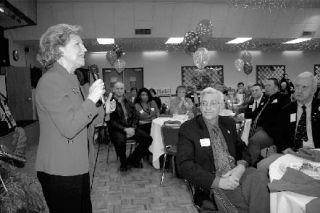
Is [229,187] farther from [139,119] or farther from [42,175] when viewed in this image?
[139,119]

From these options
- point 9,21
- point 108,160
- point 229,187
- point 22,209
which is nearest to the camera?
point 22,209

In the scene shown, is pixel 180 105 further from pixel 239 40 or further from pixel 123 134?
pixel 239 40

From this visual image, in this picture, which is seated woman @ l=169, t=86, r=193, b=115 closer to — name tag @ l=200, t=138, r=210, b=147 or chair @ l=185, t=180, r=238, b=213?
name tag @ l=200, t=138, r=210, b=147

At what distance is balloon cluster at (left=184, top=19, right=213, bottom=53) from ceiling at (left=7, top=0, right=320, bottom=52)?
0.95 m

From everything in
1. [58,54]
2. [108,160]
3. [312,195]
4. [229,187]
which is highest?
[58,54]

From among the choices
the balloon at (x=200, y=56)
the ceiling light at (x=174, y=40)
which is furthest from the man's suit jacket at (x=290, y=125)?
the ceiling light at (x=174, y=40)

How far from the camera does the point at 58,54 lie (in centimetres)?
145

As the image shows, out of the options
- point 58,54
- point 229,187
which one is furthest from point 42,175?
point 229,187

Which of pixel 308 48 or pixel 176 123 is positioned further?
pixel 308 48

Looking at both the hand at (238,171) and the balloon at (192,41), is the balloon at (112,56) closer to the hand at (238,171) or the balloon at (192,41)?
the balloon at (192,41)

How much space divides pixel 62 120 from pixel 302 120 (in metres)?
2.64

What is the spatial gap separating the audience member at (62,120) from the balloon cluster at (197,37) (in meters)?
6.30

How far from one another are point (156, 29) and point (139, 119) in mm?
4101

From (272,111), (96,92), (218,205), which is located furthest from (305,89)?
(96,92)
